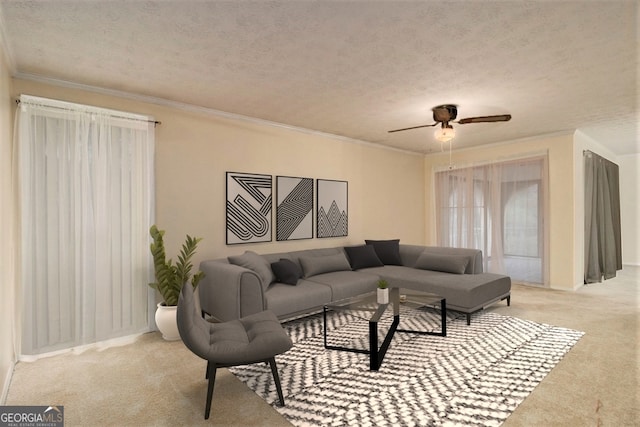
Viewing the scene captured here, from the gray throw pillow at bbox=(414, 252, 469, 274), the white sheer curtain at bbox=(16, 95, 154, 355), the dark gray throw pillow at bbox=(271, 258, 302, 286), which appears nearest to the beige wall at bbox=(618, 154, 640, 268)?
the gray throw pillow at bbox=(414, 252, 469, 274)

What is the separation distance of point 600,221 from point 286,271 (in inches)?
235

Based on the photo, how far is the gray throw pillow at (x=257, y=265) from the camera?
3.84m

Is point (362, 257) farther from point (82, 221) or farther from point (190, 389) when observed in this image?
point (82, 221)

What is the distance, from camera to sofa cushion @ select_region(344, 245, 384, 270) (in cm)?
511

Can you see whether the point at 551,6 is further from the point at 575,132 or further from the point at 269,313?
the point at 575,132

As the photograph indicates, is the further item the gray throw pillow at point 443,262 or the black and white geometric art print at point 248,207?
the gray throw pillow at point 443,262

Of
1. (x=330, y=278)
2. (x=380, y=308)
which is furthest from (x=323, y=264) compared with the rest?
(x=380, y=308)

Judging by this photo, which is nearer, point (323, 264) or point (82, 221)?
point (82, 221)

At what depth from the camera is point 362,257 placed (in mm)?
5160

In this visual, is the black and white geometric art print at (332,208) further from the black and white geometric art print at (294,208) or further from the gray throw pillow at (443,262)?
the gray throw pillow at (443,262)

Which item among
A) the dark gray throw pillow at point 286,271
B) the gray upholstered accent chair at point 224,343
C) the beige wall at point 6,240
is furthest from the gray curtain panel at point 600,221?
the beige wall at point 6,240

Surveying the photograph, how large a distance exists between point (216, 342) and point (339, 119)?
3.36 meters

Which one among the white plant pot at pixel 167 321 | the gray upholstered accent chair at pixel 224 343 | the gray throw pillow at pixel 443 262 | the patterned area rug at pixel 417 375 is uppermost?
the gray throw pillow at pixel 443 262

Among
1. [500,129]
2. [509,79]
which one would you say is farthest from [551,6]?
[500,129]
